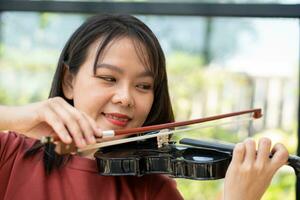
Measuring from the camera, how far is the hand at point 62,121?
74 cm

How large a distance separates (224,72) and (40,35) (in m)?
0.70

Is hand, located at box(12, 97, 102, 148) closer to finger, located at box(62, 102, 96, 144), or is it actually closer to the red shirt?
finger, located at box(62, 102, 96, 144)

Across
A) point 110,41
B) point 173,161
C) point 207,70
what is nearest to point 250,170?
point 173,161

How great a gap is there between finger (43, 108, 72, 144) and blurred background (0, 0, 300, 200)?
3.57ft

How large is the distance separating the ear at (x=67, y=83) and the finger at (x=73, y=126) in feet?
1.06

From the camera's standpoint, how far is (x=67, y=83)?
43.0 inches

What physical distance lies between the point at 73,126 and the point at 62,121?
0.8 inches

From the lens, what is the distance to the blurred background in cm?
182

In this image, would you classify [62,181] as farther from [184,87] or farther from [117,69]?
[184,87]

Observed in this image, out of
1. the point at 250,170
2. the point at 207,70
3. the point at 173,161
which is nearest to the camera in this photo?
the point at 250,170

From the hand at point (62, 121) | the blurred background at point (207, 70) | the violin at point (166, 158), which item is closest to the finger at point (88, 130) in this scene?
the hand at point (62, 121)

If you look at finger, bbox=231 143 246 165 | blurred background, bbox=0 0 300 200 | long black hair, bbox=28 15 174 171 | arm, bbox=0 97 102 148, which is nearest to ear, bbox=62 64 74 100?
long black hair, bbox=28 15 174 171

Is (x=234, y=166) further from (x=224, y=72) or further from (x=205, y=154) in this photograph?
(x=224, y=72)

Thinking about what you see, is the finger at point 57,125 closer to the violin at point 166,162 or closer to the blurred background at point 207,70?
the violin at point 166,162
